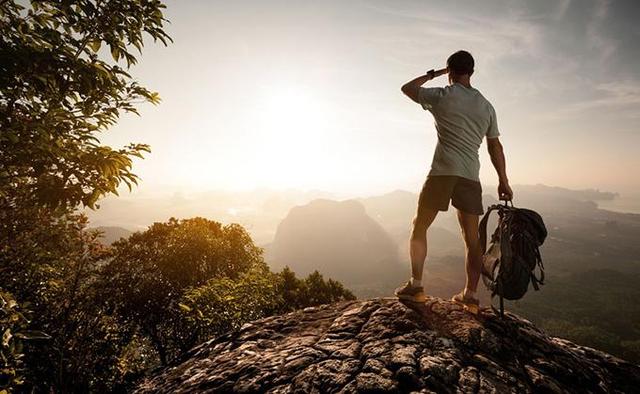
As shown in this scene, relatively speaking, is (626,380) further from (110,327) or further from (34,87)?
(110,327)

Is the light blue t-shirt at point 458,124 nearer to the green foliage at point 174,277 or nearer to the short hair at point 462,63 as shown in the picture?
the short hair at point 462,63

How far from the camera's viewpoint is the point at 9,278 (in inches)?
258

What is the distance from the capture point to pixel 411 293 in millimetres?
4691

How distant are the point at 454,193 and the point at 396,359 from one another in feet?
7.70

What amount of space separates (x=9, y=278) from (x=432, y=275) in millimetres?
197982

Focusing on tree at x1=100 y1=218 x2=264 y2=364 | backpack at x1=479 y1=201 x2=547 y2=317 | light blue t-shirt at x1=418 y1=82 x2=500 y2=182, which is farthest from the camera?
tree at x1=100 y1=218 x2=264 y2=364

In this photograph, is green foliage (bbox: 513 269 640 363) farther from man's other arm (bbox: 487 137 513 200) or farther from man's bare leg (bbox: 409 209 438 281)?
man's bare leg (bbox: 409 209 438 281)

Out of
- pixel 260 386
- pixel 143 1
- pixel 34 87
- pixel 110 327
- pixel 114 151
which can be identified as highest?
pixel 143 1

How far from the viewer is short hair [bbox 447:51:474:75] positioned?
439 cm

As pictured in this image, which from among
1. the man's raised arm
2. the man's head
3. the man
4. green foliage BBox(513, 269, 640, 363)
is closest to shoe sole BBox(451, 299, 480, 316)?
the man

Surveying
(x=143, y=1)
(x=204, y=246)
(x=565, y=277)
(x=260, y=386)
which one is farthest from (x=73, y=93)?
(x=565, y=277)

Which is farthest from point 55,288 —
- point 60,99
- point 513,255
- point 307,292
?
point 307,292

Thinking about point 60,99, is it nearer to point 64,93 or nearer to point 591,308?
point 64,93

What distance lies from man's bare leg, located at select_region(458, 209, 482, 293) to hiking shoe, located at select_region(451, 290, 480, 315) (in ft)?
0.48
